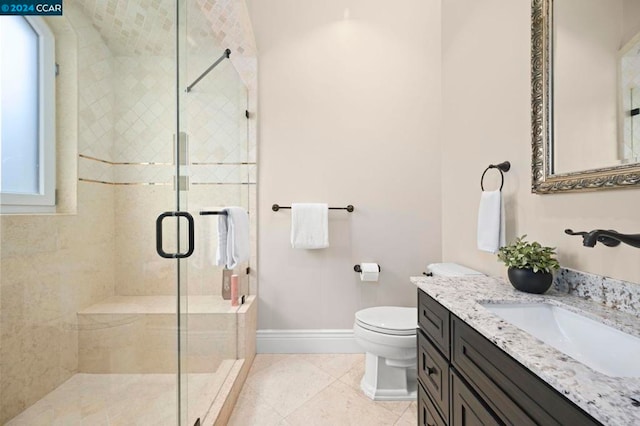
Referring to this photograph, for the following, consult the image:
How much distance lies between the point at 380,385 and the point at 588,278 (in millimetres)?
1186

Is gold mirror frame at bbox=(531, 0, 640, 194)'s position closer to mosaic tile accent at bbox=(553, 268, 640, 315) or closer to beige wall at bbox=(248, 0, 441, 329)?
mosaic tile accent at bbox=(553, 268, 640, 315)

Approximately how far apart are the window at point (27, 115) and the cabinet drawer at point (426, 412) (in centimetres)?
162

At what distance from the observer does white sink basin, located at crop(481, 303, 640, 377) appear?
2.16 ft

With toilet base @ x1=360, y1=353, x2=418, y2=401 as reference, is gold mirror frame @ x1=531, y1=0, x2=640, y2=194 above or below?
above

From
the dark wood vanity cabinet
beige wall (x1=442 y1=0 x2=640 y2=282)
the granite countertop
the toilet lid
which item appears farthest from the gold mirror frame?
the toilet lid

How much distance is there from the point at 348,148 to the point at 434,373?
5.12ft

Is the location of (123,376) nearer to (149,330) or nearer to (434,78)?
(149,330)

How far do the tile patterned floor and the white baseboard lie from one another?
0.31ft

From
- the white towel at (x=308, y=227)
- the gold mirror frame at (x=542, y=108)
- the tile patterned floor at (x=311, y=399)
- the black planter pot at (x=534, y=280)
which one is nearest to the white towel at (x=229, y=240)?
the white towel at (x=308, y=227)

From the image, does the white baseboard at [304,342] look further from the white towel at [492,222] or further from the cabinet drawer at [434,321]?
the white towel at [492,222]

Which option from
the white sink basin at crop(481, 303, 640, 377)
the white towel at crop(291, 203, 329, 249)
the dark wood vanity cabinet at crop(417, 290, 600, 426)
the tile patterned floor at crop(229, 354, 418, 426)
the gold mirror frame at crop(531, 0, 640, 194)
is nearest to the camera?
the dark wood vanity cabinet at crop(417, 290, 600, 426)

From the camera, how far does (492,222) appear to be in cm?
125

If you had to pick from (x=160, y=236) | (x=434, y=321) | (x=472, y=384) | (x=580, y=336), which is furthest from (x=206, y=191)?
(x=580, y=336)

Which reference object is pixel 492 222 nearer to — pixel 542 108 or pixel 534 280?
pixel 534 280
